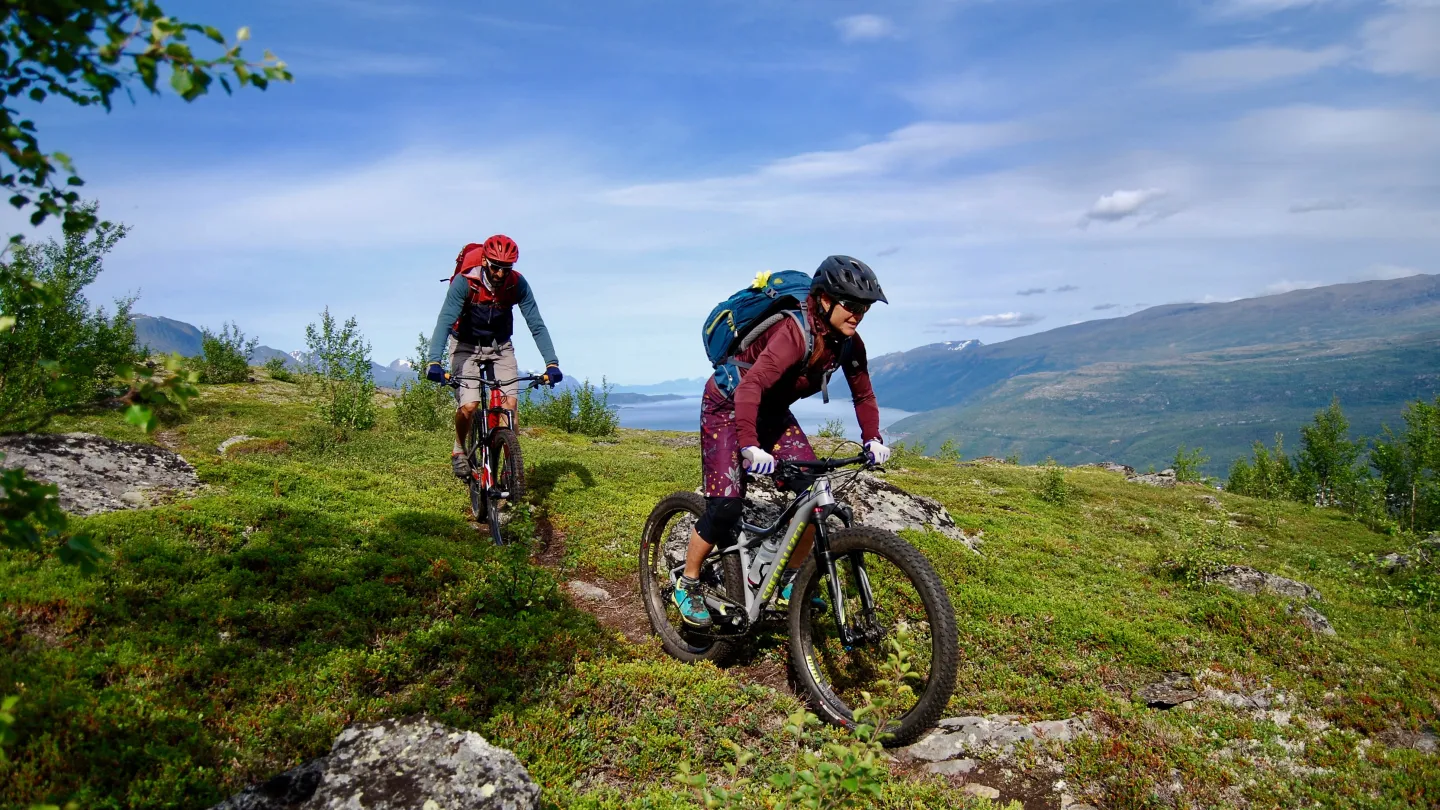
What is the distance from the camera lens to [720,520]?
6984 millimetres

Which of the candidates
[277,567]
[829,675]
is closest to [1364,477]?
[829,675]

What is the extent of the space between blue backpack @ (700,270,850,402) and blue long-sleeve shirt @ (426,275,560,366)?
4.59m

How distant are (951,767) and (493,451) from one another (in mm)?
7831

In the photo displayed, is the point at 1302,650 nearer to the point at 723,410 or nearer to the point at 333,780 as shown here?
the point at 723,410

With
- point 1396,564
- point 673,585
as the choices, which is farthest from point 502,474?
point 1396,564

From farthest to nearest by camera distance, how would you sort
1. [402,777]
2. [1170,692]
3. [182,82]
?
[1170,692]
[402,777]
[182,82]

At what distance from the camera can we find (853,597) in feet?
20.0

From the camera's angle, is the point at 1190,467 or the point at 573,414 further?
the point at 1190,467

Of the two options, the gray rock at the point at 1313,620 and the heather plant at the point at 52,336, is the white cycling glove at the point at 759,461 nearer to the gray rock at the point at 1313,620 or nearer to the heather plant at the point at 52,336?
the gray rock at the point at 1313,620

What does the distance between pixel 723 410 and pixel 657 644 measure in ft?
9.76

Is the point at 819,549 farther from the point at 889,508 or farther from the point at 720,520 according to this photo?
the point at 889,508

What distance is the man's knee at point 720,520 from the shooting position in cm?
689

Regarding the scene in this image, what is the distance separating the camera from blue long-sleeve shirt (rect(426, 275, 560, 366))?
33.0 ft

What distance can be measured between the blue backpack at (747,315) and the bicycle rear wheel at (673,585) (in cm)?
152
